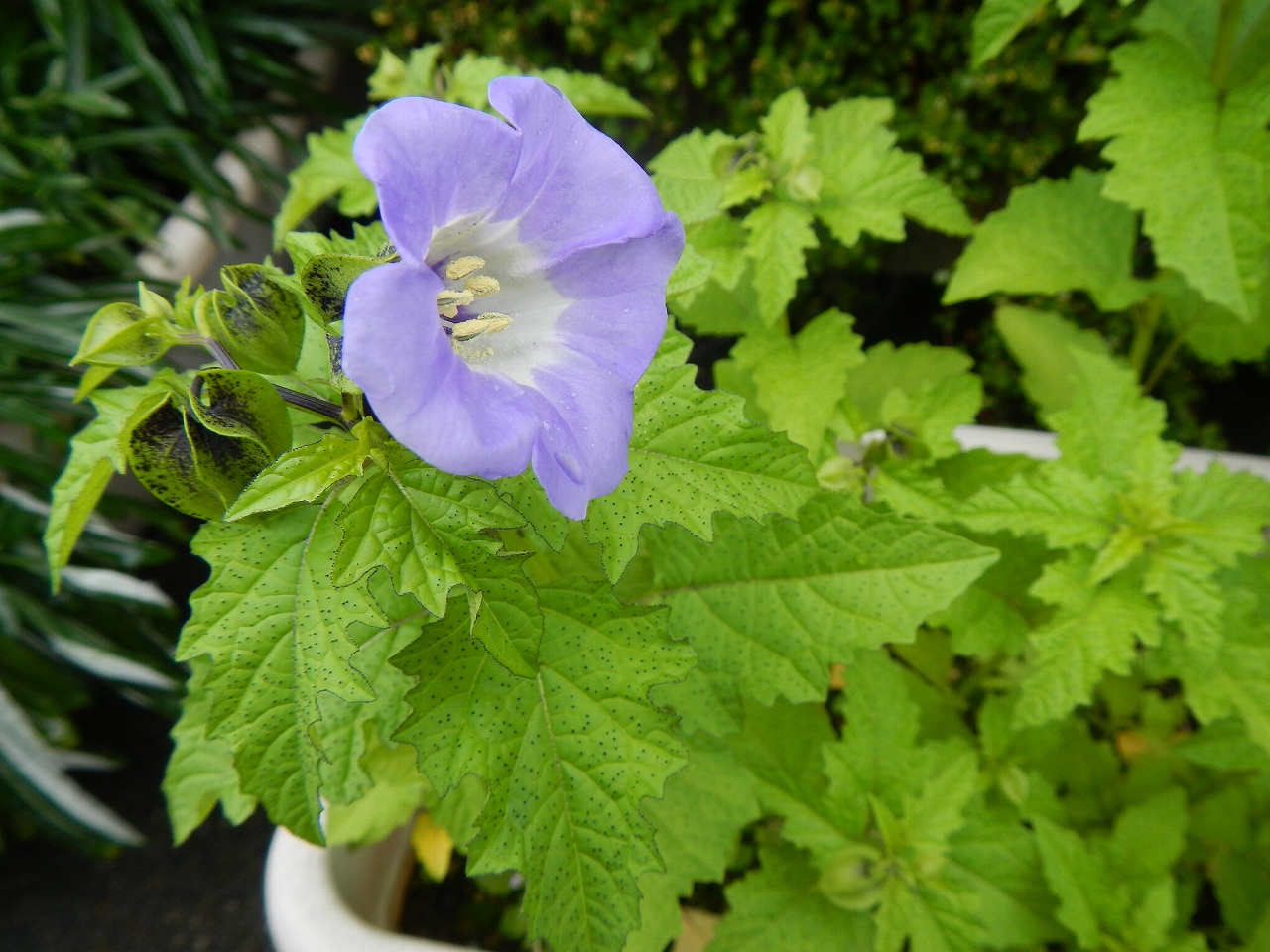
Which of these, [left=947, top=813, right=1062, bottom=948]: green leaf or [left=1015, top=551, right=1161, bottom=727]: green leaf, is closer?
[left=1015, top=551, right=1161, bottom=727]: green leaf

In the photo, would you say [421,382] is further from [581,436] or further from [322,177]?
[322,177]

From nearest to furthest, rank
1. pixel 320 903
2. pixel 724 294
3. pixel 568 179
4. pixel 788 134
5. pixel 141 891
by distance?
pixel 568 179 < pixel 320 903 < pixel 788 134 < pixel 724 294 < pixel 141 891

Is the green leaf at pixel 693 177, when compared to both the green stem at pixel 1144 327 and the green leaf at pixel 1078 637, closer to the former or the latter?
the green leaf at pixel 1078 637

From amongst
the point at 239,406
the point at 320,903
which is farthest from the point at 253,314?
the point at 320,903

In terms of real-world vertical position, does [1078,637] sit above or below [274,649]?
below

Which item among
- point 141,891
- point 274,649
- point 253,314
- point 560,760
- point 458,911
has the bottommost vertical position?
point 141,891

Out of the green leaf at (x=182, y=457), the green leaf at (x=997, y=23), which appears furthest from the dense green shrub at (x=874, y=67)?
the green leaf at (x=182, y=457)

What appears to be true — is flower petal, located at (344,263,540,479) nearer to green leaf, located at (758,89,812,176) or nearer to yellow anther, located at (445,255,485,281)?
yellow anther, located at (445,255,485,281)

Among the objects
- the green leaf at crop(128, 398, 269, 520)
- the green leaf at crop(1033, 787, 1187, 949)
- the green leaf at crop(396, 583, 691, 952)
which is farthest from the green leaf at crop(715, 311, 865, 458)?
the green leaf at crop(128, 398, 269, 520)
